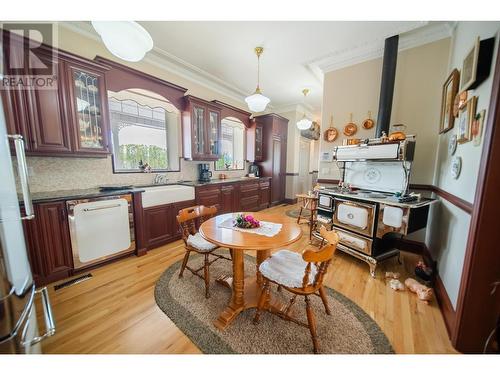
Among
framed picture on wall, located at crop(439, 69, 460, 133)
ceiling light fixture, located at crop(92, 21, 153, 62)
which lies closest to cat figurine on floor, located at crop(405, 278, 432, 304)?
framed picture on wall, located at crop(439, 69, 460, 133)

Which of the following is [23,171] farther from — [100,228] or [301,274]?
[301,274]

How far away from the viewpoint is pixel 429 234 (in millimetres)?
2363

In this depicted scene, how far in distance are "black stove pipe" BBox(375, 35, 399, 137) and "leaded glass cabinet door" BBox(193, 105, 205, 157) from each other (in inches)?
114

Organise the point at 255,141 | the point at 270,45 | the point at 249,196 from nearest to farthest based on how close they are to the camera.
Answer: the point at 270,45, the point at 249,196, the point at 255,141

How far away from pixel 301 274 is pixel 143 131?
10.4 ft

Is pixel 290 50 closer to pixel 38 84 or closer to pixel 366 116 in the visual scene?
pixel 366 116

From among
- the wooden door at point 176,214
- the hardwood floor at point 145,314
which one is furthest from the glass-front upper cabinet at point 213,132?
the hardwood floor at point 145,314

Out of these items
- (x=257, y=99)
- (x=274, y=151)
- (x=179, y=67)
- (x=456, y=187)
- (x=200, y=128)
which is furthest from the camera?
(x=274, y=151)

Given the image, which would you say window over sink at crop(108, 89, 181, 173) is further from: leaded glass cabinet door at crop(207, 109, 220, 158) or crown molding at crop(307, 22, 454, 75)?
crown molding at crop(307, 22, 454, 75)

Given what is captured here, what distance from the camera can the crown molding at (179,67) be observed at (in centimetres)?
228

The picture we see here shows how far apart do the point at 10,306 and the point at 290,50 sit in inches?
149

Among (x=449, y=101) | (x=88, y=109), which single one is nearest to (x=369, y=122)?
(x=449, y=101)

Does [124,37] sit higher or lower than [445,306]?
higher
